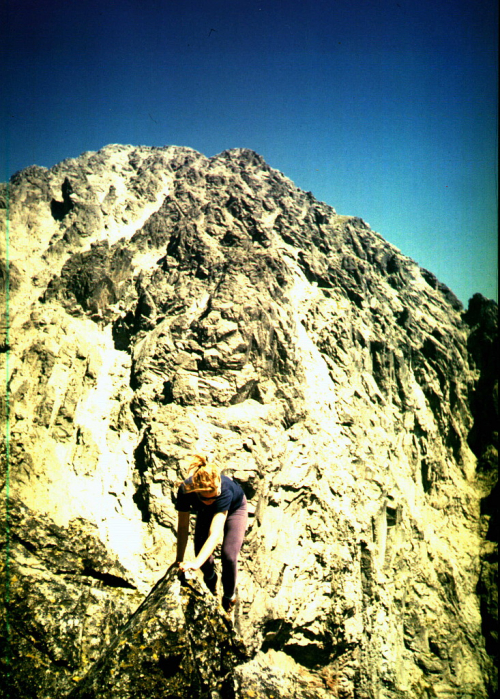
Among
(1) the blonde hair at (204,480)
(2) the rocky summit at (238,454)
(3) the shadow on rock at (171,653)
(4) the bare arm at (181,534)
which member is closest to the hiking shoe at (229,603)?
(2) the rocky summit at (238,454)

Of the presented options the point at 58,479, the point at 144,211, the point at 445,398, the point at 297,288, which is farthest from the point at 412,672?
the point at 144,211

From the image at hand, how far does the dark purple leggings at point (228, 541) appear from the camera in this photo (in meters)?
4.81

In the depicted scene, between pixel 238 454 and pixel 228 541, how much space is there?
11.5 meters

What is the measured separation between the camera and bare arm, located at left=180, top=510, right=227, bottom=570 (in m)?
4.05

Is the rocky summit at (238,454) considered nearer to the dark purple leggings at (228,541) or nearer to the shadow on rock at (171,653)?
the shadow on rock at (171,653)

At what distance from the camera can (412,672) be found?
1659 cm

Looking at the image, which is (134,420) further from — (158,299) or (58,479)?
(158,299)

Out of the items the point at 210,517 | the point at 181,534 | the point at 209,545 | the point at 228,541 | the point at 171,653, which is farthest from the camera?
the point at 228,541

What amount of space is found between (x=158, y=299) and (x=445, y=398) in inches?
941

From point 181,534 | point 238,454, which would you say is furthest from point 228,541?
point 238,454

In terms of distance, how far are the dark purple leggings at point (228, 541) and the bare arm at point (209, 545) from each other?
26cm

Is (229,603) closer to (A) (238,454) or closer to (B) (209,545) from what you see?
(B) (209,545)

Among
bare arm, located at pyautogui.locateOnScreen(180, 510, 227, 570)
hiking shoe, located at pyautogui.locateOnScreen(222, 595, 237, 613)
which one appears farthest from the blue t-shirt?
hiking shoe, located at pyautogui.locateOnScreen(222, 595, 237, 613)

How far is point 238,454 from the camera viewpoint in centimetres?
1616
